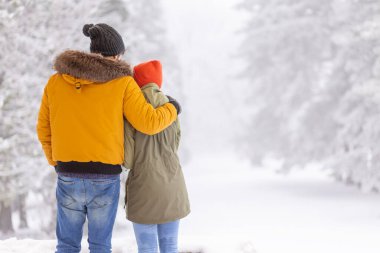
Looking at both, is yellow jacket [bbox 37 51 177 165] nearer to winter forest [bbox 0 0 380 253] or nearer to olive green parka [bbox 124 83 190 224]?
olive green parka [bbox 124 83 190 224]

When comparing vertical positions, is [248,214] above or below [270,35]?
below

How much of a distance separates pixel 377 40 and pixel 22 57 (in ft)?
33.6

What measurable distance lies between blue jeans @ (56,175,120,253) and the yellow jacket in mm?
167

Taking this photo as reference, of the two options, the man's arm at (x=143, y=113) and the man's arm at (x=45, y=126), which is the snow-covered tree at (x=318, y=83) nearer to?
the man's arm at (x=143, y=113)

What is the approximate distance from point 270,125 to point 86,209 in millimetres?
22599

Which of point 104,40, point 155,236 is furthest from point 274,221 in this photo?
point 104,40

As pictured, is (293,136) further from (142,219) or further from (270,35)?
(142,219)

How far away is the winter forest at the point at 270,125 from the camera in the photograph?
1020 centimetres

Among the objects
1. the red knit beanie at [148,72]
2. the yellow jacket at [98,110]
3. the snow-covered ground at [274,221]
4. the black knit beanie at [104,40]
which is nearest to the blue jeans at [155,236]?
the yellow jacket at [98,110]

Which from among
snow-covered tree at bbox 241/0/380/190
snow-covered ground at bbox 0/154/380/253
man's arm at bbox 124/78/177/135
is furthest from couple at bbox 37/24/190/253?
snow-covered tree at bbox 241/0/380/190

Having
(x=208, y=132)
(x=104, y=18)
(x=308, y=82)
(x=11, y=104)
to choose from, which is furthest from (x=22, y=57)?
(x=208, y=132)

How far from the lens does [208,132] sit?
70500 millimetres

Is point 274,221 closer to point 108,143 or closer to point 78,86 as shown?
point 108,143

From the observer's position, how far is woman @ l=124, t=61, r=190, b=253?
3.65 meters
